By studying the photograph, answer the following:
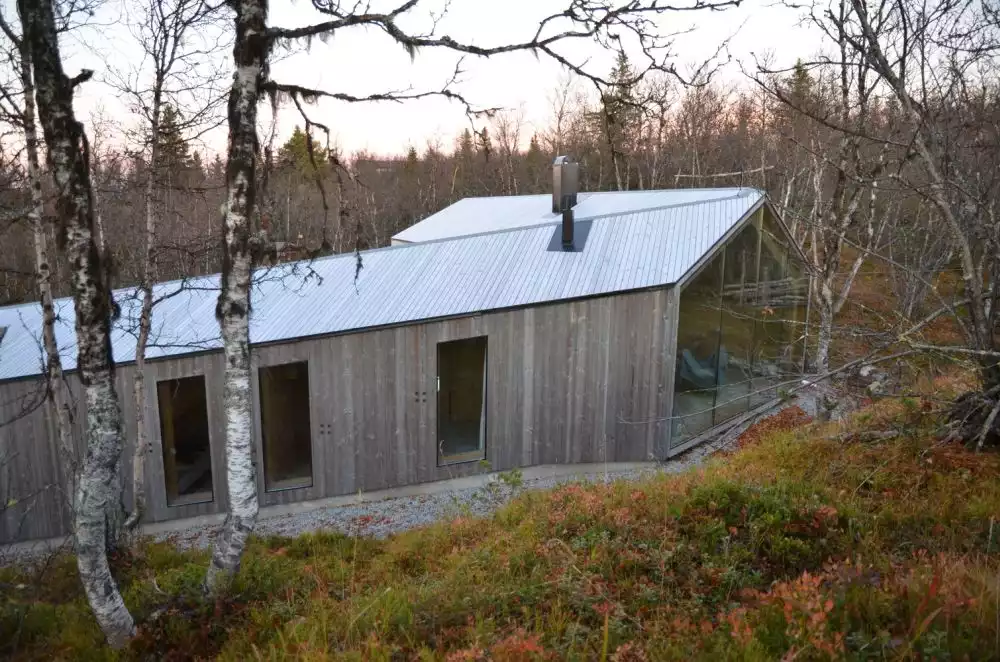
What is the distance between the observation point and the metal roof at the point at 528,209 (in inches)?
527

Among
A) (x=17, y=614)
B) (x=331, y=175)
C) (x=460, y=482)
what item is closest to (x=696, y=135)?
(x=460, y=482)

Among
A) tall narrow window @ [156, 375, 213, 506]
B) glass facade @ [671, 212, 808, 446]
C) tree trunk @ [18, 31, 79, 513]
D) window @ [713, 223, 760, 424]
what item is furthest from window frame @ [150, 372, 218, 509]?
window @ [713, 223, 760, 424]

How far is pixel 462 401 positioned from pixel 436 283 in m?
2.08

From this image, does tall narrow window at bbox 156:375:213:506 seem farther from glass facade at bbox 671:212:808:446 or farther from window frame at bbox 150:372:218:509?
glass facade at bbox 671:212:808:446

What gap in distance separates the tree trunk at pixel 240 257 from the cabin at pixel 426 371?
487cm

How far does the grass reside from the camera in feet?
10.3

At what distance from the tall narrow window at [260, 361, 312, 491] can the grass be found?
10.4 ft

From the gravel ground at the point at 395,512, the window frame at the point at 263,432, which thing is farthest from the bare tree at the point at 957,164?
the window frame at the point at 263,432

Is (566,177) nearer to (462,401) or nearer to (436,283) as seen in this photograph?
(436,283)

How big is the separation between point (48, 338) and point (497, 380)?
5962 millimetres

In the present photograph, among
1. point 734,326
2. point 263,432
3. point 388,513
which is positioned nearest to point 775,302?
point 734,326

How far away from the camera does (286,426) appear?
9.63 meters

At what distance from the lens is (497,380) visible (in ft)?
32.6

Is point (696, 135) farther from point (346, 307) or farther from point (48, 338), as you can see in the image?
point (48, 338)
